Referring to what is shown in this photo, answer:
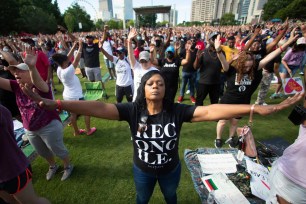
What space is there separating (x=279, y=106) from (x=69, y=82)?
416 centimetres

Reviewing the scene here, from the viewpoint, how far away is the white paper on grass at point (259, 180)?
3.10m

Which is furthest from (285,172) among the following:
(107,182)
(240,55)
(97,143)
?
(97,143)

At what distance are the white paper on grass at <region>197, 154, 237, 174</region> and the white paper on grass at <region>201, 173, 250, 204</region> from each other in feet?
0.65

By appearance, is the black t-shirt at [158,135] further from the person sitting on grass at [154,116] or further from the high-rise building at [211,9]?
the high-rise building at [211,9]

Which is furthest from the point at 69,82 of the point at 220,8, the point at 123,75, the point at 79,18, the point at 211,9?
the point at 211,9

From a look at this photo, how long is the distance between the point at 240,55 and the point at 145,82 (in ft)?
8.07

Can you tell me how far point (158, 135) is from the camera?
1.97m

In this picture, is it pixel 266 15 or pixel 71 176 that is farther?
pixel 266 15

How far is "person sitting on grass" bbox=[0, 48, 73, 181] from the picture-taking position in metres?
2.53

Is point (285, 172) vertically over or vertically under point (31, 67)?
under

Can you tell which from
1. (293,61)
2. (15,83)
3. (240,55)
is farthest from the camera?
(293,61)

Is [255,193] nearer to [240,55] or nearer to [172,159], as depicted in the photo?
[172,159]

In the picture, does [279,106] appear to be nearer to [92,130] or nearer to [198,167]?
[198,167]

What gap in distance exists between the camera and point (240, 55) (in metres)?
3.58
